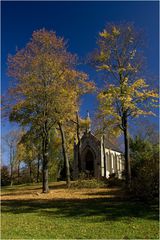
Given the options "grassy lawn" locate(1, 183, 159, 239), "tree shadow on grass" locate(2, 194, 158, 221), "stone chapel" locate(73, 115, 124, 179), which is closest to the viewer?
"grassy lawn" locate(1, 183, 159, 239)

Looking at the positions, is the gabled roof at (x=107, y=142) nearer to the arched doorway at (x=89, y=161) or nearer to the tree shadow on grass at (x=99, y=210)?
the arched doorway at (x=89, y=161)

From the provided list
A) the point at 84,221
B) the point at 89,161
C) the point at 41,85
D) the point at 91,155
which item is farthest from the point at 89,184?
the point at 89,161

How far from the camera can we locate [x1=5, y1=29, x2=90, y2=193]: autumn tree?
1917 cm

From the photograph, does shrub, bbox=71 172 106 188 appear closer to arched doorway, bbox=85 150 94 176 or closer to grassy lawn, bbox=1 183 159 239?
grassy lawn, bbox=1 183 159 239

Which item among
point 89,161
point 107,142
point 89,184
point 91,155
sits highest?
point 107,142

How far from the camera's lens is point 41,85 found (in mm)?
19312

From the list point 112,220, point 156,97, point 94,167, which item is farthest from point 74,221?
point 94,167

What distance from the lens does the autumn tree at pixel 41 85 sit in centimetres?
1917

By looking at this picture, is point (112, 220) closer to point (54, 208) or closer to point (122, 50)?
point (54, 208)

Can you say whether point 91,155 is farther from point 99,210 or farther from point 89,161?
point 99,210

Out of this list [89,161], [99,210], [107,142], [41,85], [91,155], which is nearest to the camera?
[99,210]

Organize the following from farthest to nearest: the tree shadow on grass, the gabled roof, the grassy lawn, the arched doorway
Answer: the arched doorway → the gabled roof → the tree shadow on grass → the grassy lawn

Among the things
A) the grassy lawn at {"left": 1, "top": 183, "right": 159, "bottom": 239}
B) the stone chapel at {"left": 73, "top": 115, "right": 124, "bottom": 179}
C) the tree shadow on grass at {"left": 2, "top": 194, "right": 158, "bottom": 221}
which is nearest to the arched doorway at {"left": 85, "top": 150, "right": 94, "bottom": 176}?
the stone chapel at {"left": 73, "top": 115, "right": 124, "bottom": 179}

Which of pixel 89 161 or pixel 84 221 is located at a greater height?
pixel 89 161
